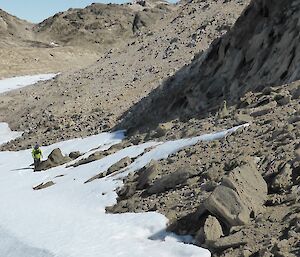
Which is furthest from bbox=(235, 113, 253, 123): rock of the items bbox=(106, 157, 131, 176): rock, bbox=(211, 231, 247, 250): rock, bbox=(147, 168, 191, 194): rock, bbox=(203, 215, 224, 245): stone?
bbox=(211, 231, 247, 250): rock

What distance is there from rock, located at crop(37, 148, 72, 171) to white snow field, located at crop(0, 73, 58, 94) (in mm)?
39088

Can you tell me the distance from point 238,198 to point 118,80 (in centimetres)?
3036

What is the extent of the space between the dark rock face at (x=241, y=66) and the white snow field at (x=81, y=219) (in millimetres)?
4806

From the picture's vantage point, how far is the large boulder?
11445 mm

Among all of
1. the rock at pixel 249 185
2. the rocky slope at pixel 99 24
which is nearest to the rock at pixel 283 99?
the rock at pixel 249 185

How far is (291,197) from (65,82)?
39.8m

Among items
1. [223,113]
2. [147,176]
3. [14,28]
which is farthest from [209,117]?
[14,28]

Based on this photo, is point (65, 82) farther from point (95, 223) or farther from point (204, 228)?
point (204, 228)

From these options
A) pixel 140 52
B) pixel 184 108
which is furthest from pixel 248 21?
pixel 140 52

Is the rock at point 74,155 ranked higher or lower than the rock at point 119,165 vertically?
lower

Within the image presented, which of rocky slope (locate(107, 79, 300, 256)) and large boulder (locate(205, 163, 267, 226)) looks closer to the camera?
rocky slope (locate(107, 79, 300, 256))

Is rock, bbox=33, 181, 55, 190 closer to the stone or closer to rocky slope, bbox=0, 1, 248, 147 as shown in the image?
rocky slope, bbox=0, 1, 248, 147

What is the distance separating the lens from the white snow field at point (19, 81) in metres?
65.4

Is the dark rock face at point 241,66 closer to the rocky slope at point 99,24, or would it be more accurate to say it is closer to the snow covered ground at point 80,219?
the snow covered ground at point 80,219
